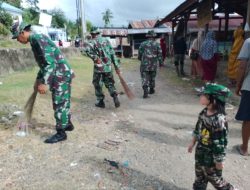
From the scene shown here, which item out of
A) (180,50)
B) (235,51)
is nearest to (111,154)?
(235,51)

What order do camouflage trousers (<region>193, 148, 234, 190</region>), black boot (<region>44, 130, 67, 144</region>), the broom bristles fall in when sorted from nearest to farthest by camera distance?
1. camouflage trousers (<region>193, 148, 234, 190</region>)
2. black boot (<region>44, 130, 67, 144</region>)
3. the broom bristles

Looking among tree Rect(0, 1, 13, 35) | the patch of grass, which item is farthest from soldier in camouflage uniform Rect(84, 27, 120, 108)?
tree Rect(0, 1, 13, 35)

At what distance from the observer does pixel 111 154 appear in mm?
4605

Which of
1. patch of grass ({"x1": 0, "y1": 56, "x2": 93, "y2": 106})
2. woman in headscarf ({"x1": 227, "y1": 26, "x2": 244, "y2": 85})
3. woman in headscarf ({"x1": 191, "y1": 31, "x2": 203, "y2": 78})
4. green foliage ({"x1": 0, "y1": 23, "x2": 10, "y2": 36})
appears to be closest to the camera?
patch of grass ({"x1": 0, "y1": 56, "x2": 93, "y2": 106})

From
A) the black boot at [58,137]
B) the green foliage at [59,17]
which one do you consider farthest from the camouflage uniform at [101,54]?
the green foliage at [59,17]

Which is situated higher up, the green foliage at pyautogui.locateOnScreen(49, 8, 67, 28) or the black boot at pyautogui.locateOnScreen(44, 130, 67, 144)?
the green foliage at pyautogui.locateOnScreen(49, 8, 67, 28)

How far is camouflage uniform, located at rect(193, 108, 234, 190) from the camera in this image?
3.17 meters

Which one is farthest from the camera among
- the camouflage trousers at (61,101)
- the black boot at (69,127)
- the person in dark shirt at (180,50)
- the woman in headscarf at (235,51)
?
the person in dark shirt at (180,50)

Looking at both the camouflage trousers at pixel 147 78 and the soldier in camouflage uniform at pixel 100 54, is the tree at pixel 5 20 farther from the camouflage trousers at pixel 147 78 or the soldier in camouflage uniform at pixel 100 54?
the soldier in camouflage uniform at pixel 100 54

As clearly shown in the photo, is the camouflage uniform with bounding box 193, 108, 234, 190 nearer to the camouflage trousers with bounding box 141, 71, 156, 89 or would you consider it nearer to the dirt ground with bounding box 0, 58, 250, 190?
the dirt ground with bounding box 0, 58, 250, 190

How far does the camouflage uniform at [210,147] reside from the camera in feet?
10.4

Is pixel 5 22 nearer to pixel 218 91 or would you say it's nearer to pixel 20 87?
pixel 20 87

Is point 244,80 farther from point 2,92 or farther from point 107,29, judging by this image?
point 107,29

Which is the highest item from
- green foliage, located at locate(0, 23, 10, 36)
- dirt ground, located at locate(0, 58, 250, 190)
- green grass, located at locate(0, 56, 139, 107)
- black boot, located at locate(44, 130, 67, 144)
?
green foliage, located at locate(0, 23, 10, 36)
